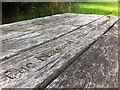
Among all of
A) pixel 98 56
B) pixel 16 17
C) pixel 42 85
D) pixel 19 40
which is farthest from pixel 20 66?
pixel 16 17

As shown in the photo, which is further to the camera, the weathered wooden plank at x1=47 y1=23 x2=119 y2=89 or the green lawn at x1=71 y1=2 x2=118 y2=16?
the green lawn at x1=71 y1=2 x2=118 y2=16

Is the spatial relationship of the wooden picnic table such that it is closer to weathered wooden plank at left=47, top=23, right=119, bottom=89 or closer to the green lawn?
weathered wooden plank at left=47, top=23, right=119, bottom=89

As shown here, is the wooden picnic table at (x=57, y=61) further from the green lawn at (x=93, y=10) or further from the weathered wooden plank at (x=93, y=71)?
the green lawn at (x=93, y=10)

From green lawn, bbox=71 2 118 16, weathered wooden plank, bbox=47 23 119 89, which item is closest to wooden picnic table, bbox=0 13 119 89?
weathered wooden plank, bbox=47 23 119 89

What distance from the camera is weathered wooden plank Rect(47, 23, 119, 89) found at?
98cm

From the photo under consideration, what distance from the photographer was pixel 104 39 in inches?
73.2

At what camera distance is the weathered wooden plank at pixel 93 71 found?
977mm

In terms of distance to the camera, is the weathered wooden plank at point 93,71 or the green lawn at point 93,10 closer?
the weathered wooden plank at point 93,71

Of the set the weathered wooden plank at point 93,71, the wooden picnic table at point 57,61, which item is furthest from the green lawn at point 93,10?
the weathered wooden plank at point 93,71

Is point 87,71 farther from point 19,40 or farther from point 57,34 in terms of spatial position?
point 57,34

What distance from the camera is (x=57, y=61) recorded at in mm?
1220

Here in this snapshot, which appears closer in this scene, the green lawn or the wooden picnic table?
the wooden picnic table

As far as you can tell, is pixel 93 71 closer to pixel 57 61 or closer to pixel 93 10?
pixel 57 61

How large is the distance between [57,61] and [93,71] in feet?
0.59
